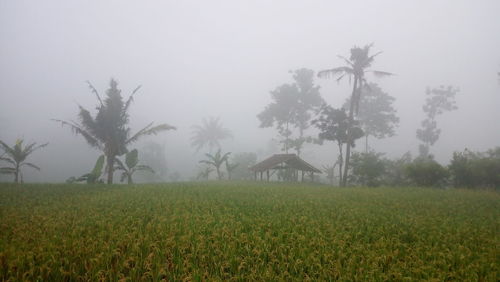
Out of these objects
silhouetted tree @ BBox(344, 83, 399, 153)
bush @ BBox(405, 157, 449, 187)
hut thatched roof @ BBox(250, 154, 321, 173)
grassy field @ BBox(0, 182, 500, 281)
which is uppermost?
silhouetted tree @ BBox(344, 83, 399, 153)

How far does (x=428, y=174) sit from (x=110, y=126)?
23488 mm

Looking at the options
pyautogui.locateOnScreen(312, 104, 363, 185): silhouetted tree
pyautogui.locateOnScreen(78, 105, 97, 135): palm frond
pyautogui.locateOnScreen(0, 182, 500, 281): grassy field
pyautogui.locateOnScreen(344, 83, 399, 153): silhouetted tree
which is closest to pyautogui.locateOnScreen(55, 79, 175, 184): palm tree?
pyautogui.locateOnScreen(78, 105, 97, 135): palm frond

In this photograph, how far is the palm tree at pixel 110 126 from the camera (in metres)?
16.8

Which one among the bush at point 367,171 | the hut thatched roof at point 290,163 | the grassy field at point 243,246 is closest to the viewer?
the grassy field at point 243,246

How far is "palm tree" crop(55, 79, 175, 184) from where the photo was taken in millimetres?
16750

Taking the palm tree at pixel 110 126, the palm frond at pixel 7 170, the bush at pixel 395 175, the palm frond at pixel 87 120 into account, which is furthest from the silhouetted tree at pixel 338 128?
the palm frond at pixel 7 170

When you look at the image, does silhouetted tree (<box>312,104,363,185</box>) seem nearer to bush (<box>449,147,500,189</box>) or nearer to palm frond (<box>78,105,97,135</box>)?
bush (<box>449,147,500,189</box>)

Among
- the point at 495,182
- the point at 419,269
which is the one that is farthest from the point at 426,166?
the point at 419,269

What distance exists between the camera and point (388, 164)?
2545 centimetres

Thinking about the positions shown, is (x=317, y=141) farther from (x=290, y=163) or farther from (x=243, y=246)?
(x=243, y=246)

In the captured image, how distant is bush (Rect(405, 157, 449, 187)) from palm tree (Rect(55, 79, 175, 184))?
63.1 feet

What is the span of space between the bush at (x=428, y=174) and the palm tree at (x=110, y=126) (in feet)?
63.1

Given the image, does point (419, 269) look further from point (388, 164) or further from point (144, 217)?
point (388, 164)

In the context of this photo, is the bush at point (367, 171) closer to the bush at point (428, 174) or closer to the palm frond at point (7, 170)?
the bush at point (428, 174)
